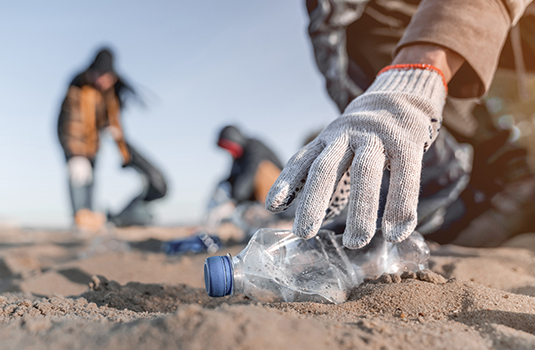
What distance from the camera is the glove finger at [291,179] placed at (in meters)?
1.16

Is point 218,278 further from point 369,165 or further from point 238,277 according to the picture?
point 369,165

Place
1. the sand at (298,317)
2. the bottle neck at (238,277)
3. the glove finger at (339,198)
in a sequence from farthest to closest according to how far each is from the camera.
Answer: the glove finger at (339,198)
the bottle neck at (238,277)
the sand at (298,317)

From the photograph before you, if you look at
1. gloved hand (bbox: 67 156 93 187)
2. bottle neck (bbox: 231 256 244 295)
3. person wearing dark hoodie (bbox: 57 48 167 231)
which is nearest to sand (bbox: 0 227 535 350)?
bottle neck (bbox: 231 256 244 295)

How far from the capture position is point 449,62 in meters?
1.48

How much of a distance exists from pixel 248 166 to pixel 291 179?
405 cm

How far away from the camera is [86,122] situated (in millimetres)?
6328

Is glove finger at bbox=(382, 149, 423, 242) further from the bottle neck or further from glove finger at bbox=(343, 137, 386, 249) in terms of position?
the bottle neck

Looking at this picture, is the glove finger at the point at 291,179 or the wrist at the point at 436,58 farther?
the wrist at the point at 436,58

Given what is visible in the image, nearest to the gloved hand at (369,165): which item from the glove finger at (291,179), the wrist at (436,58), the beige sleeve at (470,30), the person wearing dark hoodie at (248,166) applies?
the glove finger at (291,179)

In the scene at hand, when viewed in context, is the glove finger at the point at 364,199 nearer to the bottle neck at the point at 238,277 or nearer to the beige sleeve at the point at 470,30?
the bottle neck at the point at 238,277

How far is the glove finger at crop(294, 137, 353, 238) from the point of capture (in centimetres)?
112

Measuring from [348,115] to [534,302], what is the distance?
0.85 metres

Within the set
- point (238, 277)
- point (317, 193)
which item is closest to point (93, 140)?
point (238, 277)

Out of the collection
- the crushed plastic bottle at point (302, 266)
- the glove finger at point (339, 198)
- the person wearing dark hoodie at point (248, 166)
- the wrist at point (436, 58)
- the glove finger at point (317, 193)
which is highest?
the wrist at point (436, 58)
